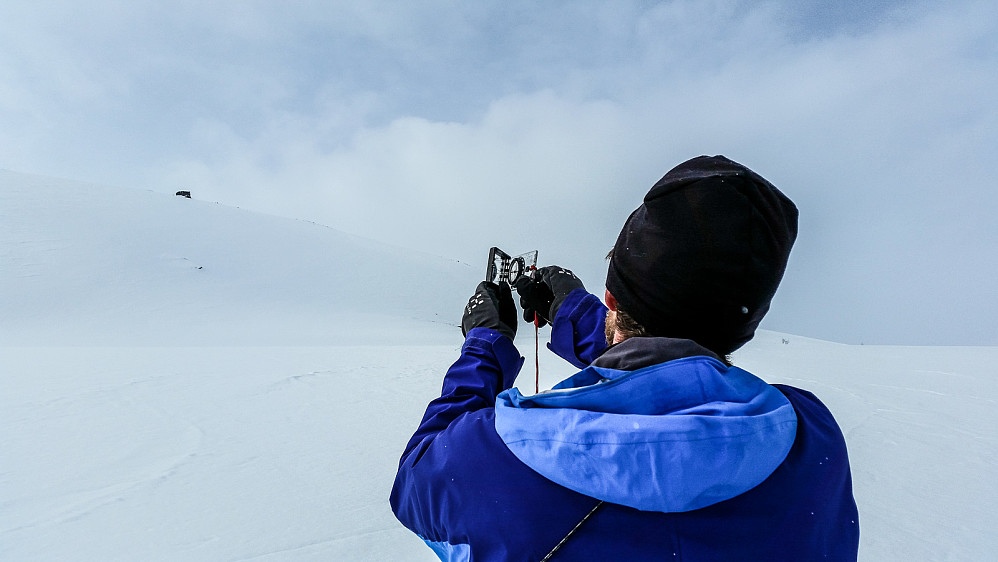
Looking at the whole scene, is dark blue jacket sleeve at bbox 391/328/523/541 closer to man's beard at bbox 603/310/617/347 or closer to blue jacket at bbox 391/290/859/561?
blue jacket at bbox 391/290/859/561

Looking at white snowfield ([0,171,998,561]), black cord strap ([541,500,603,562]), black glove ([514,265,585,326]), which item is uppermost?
black glove ([514,265,585,326])

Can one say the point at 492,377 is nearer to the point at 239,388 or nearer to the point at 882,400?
the point at 239,388

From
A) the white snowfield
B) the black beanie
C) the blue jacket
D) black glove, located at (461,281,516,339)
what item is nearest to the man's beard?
the black beanie

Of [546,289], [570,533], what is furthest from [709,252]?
[546,289]

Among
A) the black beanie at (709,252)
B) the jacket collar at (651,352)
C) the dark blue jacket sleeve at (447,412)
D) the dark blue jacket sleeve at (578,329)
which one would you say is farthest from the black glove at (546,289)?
the jacket collar at (651,352)

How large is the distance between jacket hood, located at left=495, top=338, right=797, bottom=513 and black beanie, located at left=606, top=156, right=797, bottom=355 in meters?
0.16

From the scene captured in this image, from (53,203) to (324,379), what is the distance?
19703 mm

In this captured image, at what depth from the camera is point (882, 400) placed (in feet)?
13.4

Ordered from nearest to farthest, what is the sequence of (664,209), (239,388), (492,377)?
1. (664,209)
2. (492,377)
3. (239,388)

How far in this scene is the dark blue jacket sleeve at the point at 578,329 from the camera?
1480mm

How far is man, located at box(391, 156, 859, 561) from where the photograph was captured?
23.5 inches

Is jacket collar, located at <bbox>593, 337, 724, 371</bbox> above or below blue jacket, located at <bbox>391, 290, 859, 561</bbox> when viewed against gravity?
above

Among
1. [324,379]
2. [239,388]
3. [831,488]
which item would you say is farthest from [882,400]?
[239,388]

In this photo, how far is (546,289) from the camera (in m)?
1.89
